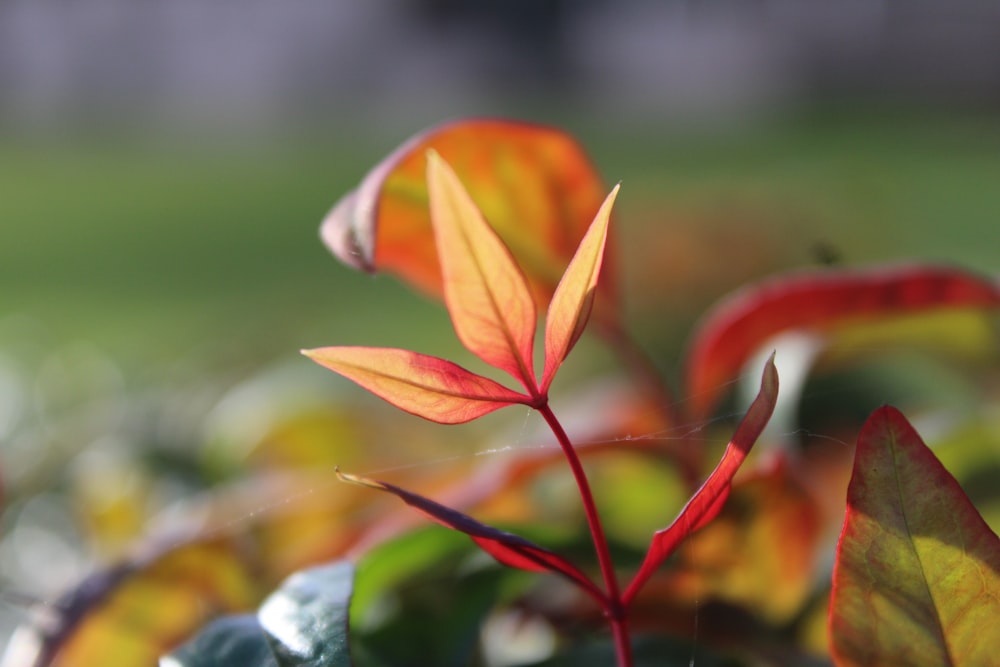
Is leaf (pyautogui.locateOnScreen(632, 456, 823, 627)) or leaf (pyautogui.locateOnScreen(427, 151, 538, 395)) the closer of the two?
leaf (pyautogui.locateOnScreen(427, 151, 538, 395))

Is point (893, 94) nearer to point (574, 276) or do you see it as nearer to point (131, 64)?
point (131, 64)

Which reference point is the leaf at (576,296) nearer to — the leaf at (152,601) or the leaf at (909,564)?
the leaf at (909,564)

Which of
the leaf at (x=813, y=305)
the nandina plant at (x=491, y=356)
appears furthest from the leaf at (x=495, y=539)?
the leaf at (x=813, y=305)

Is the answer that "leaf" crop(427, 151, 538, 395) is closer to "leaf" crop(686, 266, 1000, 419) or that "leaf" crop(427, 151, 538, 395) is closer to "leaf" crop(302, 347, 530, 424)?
"leaf" crop(302, 347, 530, 424)

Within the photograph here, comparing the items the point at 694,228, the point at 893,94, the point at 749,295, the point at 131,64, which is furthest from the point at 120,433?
the point at 131,64

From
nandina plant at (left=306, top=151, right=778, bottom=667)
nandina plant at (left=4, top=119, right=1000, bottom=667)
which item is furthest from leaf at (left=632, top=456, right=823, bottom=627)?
nandina plant at (left=306, top=151, right=778, bottom=667)

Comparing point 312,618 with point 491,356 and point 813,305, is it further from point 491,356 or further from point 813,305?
point 813,305
